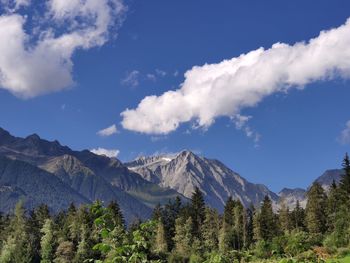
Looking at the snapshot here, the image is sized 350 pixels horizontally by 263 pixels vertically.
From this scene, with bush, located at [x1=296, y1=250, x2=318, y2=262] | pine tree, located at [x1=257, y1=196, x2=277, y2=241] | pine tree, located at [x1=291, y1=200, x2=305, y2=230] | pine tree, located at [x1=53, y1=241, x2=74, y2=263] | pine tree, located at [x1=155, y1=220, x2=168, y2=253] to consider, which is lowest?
bush, located at [x1=296, y1=250, x2=318, y2=262]

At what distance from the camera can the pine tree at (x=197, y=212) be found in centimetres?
13269

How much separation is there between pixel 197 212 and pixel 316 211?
3333 cm

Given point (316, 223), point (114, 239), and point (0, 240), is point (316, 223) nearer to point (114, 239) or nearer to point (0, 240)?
point (0, 240)

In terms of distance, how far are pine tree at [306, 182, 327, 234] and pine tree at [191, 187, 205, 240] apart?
27600 millimetres

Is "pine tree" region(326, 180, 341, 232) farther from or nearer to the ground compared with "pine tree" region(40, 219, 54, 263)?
farther from the ground

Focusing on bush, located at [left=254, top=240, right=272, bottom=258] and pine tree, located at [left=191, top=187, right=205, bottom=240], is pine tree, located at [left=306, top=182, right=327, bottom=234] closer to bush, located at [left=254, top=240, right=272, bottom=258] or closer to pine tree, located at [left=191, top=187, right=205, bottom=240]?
bush, located at [left=254, top=240, right=272, bottom=258]

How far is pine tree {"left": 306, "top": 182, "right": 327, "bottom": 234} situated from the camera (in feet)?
384

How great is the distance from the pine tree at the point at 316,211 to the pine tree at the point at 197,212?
27600 millimetres

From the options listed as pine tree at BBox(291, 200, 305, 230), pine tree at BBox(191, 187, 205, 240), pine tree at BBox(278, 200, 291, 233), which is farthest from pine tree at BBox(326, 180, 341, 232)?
pine tree at BBox(191, 187, 205, 240)

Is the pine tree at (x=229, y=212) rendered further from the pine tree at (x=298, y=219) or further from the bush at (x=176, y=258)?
the bush at (x=176, y=258)

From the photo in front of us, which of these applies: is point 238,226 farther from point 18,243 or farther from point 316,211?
point 18,243

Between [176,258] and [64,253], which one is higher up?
[176,258]

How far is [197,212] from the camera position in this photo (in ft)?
459

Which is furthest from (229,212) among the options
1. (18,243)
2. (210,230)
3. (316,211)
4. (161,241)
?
(18,243)
